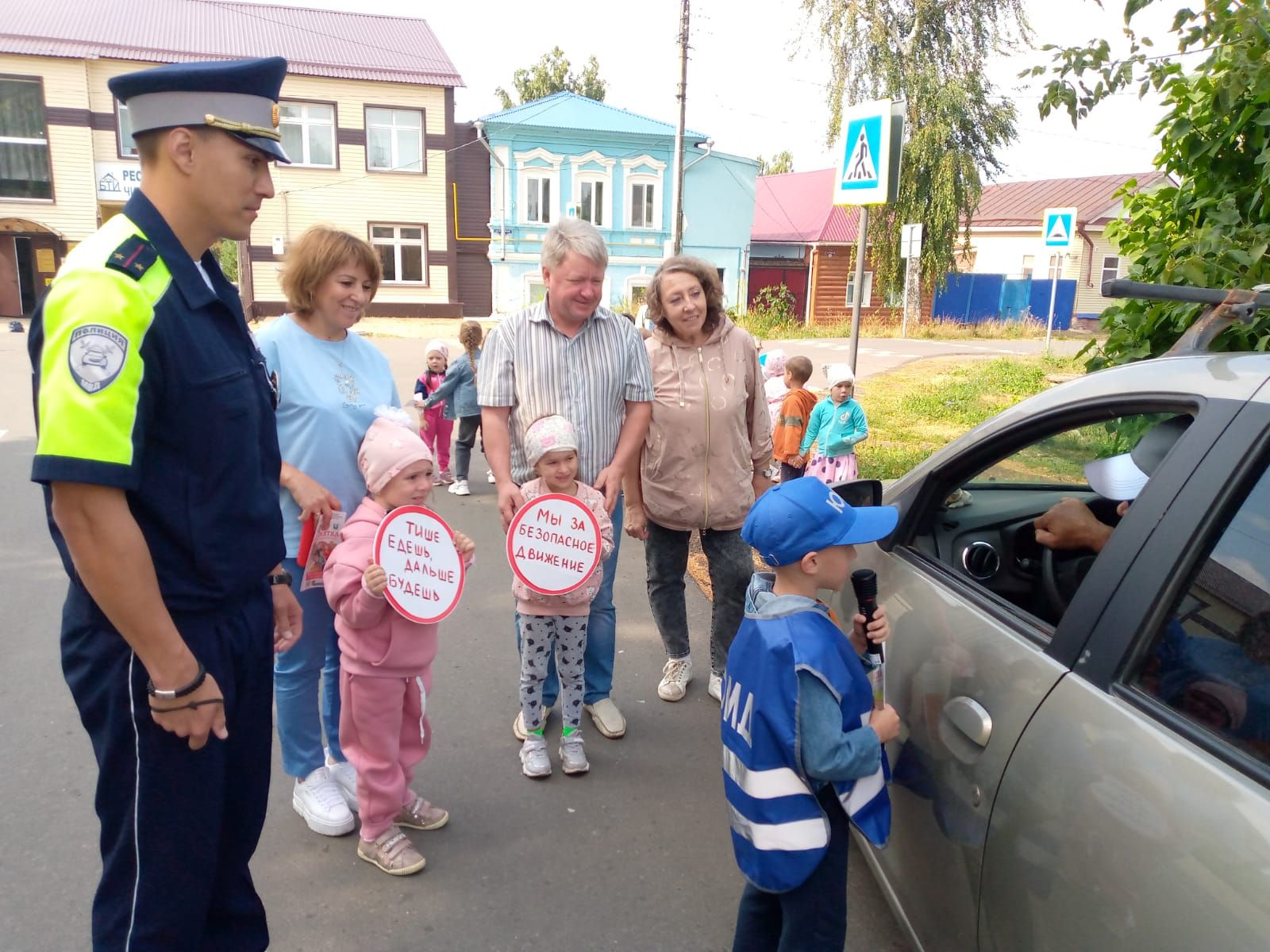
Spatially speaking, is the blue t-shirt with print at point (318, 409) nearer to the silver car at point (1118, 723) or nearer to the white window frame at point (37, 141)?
the silver car at point (1118, 723)

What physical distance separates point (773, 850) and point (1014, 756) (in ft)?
1.90

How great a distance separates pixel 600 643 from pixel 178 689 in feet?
7.25

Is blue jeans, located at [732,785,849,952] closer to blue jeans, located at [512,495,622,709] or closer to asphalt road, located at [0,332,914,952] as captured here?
asphalt road, located at [0,332,914,952]

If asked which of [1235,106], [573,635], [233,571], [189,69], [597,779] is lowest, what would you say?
[597,779]

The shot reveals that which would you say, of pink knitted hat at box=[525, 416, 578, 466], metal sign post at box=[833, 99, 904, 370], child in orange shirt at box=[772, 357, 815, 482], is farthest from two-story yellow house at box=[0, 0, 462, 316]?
pink knitted hat at box=[525, 416, 578, 466]

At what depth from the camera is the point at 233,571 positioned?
6.36 feet

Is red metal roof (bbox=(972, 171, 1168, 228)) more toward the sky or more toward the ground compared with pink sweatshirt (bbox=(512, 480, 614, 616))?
more toward the sky

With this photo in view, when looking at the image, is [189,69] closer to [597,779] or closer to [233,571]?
[233,571]

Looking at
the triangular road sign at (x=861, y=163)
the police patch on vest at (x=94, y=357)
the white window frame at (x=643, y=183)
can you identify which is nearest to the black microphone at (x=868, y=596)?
the police patch on vest at (x=94, y=357)

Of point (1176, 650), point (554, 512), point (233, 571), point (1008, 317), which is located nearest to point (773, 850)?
point (1176, 650)

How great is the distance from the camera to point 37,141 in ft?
89.9

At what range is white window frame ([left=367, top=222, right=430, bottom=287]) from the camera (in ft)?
99.1

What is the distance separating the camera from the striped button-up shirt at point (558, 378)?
3.53 metres

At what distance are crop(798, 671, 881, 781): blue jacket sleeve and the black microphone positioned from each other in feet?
1.01
